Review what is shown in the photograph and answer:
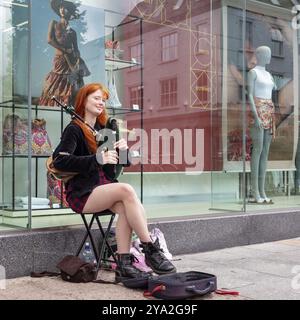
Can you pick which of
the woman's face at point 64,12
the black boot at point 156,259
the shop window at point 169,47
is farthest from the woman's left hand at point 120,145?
the shop window at point 169,47

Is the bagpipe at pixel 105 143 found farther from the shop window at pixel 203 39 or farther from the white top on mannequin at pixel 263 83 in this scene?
the shop window at pixel 203 39

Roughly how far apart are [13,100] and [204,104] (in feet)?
10.5

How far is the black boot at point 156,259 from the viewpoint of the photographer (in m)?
4.29

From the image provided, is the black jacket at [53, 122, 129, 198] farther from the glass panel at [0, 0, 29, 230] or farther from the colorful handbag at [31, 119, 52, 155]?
the colorful handbag at [31, 119, 52, 155]

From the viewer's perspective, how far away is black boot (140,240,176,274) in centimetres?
429

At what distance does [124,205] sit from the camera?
4.43 metres

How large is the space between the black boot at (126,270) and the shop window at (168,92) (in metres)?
A: 3.49

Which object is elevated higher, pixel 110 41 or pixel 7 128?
pixel 110 41

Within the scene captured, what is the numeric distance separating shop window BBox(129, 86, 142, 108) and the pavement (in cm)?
219

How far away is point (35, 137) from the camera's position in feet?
18.3
